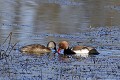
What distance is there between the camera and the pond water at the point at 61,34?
12844mm

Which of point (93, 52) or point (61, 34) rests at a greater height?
point (61, 34)

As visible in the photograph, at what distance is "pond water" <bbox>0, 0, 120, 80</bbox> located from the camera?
12.8 meters

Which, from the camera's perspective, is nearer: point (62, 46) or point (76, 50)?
point (76, 50)

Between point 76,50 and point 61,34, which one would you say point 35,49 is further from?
point 61,34

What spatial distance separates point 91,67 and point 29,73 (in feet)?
5.52

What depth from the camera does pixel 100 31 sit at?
68.5ft

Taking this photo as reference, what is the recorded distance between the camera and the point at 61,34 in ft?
65.2

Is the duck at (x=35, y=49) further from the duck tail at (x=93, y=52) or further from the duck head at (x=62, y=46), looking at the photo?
the duck tail at (x=93, y=52)

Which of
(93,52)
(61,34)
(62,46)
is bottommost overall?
(93,52)

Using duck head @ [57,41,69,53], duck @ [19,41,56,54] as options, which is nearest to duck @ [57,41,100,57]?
duck head @ [57,41,69,53]

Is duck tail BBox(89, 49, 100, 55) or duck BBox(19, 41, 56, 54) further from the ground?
duck BBox(19, 41, 56, 54)

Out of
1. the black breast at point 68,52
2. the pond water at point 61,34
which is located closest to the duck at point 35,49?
the pond water at point 61,34

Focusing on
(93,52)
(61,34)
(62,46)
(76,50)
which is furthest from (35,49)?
(61,34)

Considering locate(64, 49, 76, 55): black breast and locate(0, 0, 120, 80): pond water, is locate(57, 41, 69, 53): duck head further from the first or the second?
locate(0, 0, 120, 80): pond water
